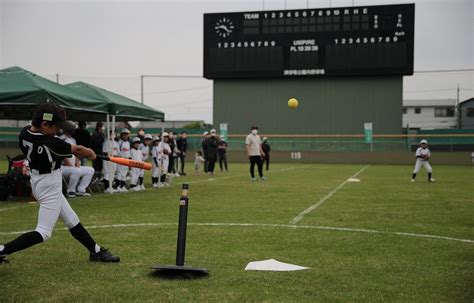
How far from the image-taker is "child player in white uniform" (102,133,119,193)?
15406 mm

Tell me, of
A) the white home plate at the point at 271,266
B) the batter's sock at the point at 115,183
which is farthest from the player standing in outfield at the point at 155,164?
the white home plate at the point at 271,266

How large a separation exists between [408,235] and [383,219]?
178 centimetres

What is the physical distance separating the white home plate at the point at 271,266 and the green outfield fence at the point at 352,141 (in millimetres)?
36207

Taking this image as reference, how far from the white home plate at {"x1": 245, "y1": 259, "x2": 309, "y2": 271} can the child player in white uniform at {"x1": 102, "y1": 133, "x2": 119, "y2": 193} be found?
9.96 metres

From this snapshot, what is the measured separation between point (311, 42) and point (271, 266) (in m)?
33.1

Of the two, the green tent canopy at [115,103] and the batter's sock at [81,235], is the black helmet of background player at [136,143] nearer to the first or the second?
the green tent canopy at [115,103]

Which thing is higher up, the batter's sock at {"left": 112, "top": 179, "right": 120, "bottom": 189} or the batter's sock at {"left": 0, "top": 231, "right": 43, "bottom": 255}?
the batter's sock at {"left": 0, "top": 231, "right": 43, "bottom": 255}

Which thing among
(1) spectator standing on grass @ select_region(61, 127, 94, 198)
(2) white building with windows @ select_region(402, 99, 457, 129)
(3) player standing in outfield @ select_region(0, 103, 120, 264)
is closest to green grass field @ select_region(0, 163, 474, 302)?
(3) player standing in outfield @ select_region(0, 103, 120, 264)

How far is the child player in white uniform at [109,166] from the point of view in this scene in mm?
15406

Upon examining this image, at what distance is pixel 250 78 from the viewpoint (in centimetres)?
3984

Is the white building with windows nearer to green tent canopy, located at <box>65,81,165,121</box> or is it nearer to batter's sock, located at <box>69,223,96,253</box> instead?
green tent canopy, located at <box>65,81,165,121</box>

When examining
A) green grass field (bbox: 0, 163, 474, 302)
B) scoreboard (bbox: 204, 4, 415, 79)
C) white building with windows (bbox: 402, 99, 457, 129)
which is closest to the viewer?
green grass field (bbox: 0, 163, 474, 302)

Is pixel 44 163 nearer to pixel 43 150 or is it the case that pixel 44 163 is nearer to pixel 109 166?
pixel 43 150

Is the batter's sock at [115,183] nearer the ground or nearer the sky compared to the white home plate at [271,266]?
nearer the ground
